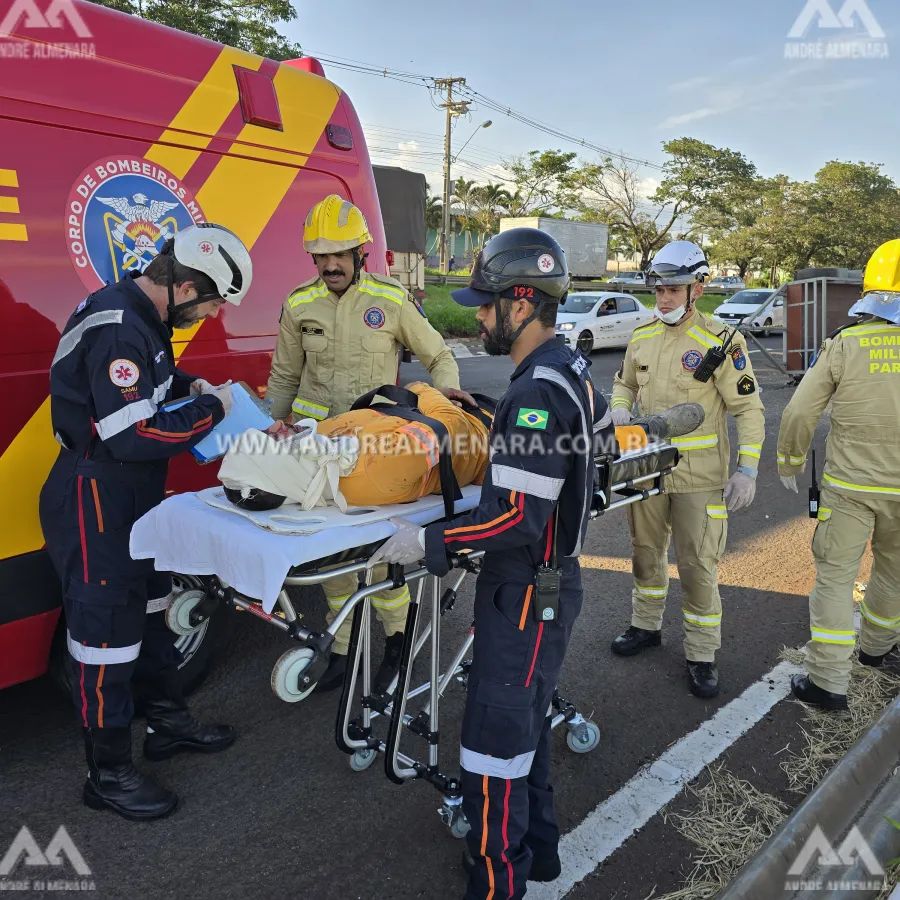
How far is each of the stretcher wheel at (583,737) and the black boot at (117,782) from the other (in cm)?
151

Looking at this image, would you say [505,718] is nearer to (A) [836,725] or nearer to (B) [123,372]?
(B) [123,372]

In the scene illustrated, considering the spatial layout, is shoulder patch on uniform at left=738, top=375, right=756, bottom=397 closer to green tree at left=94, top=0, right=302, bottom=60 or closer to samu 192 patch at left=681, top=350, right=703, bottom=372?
samu 192 patch at left=681, top=350, right=703, bottom=372

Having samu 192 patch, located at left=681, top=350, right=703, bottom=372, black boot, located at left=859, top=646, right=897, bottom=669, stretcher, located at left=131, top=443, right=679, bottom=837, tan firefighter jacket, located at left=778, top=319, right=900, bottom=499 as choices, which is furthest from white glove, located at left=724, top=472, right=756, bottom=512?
black boot, located at left=859, top=646, right=897, bottom=669

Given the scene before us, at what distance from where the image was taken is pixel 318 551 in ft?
6.17

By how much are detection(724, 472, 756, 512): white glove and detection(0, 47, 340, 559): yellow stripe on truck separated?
2407 mm

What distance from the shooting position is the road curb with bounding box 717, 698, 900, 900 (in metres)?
1.86

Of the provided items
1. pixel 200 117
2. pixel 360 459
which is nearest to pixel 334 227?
pixel 200 117

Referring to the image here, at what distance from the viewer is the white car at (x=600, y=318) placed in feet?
53.9

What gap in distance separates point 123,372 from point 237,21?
16680 mm

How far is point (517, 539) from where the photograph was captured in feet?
6.15

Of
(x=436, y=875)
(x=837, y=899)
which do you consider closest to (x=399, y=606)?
(x=436, y=875)

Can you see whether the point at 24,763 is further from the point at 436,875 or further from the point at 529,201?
the point at 529,201

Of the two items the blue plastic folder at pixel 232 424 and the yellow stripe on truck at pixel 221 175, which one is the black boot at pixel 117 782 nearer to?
the yellow stripe on truck at pixel 221 175

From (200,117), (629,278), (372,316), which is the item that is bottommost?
(372,316)
